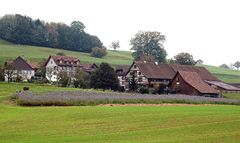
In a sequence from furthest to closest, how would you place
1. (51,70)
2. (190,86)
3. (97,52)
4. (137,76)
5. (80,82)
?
(97,52)
(51,70)
(137,76)
(80,82)
(190,86)

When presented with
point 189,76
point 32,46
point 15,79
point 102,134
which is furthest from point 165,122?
point 32,46

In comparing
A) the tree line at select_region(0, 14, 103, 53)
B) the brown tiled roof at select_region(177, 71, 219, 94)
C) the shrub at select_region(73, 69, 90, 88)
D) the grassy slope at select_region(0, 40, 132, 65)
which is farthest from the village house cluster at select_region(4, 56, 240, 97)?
the tree line at select_region(0, 14, 103, 53)

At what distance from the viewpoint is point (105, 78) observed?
9544cm

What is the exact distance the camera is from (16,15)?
183375 millimetres

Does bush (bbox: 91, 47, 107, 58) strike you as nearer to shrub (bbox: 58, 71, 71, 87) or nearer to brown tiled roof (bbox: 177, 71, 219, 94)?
shrub (bbox: 58, 71, 71, 87)

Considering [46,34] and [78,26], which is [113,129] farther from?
[78,26]

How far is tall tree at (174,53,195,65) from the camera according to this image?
14500 cm

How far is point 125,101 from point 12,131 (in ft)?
100

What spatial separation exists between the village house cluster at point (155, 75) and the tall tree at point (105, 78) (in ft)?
20.2

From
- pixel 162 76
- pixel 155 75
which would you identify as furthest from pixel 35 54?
pixel 162 76

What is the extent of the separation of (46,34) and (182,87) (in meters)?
97.1

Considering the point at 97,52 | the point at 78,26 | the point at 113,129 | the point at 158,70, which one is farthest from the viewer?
the point at 78,26

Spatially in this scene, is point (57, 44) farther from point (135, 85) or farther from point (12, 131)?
point (12, 131)

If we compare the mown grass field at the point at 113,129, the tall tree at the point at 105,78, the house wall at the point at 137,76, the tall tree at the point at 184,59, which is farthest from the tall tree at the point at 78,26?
the mown grass field at the point at 113,129
